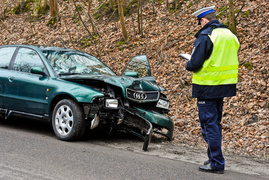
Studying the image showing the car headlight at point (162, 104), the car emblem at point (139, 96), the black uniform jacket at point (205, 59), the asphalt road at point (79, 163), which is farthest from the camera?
the car headlight at point (162, 104)

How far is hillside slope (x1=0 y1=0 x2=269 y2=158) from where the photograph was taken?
7121 millimetres

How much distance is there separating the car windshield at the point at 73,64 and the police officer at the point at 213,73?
2.79 meters

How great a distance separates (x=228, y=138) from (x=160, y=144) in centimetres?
168

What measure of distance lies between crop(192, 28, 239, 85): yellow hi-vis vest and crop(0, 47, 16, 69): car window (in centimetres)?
450

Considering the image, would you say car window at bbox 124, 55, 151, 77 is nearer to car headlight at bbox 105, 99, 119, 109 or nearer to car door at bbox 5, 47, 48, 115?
car headlight at bbox 105, 99, 119, 109

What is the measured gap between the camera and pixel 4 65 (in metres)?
7.04

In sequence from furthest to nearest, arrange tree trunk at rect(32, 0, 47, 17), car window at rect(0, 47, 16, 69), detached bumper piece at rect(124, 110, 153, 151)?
tree trunk at rect(32, 0, 47, 17) → car window at rect(0, 47, 16, 69) → detached bumper piece at rect(124, 110, 153, 151)

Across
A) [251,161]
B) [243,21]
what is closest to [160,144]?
[251,161]

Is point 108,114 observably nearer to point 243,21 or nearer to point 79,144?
point 79,144

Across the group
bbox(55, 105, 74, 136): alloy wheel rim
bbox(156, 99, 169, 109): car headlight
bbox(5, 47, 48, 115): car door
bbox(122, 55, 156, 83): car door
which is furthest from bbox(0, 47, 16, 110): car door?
bbox(156, 99, 169, 109): car headlight

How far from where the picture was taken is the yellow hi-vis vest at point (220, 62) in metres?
4.31

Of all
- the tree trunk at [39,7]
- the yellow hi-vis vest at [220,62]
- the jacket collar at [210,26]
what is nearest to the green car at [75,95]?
the yellow hi-vis vest at [220,62]

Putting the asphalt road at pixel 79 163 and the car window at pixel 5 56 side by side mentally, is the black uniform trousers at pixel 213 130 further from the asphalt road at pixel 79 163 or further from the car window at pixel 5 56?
the car window at pixel 5 56

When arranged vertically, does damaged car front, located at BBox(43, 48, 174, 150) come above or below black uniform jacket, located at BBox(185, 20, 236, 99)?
below
